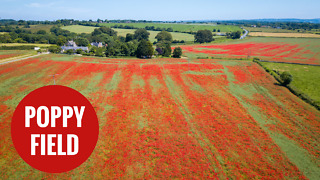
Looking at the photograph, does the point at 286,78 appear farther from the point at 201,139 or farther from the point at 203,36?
the point at 203,36

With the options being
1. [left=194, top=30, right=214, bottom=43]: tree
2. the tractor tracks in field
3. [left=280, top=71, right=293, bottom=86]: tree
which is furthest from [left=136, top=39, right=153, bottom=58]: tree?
[left=194, top=30, right=214, bottom=43]: tree

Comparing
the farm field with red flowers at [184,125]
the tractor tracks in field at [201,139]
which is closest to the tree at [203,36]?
the farm field with red flowers at [184,125]

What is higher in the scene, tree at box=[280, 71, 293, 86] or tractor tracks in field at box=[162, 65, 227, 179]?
tree at box=[280, 71, 293, 86]

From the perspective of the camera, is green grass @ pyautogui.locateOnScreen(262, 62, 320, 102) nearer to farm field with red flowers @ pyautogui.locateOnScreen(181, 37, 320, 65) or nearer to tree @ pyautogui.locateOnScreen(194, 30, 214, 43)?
farm field with red flowers @ pyautogui.locateOnScreen(181, 37, 320, 65)

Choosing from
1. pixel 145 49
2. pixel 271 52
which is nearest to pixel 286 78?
pixel 145 49

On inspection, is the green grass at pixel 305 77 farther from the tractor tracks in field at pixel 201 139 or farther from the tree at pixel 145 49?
the tree at pixel 145 49

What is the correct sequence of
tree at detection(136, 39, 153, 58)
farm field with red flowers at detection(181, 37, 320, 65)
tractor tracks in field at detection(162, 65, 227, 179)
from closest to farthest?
tractor tracks in field at detection(162, 65, 227, 179) < farm field with red flowers at detection(181, 37, 320, 65) < tree at detection(136, 39, 153, 58)

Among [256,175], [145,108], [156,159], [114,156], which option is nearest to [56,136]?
[114,156]
